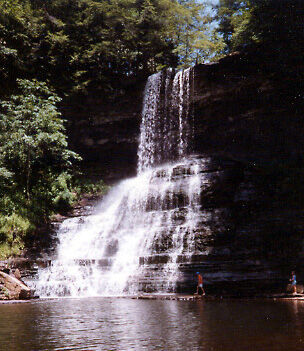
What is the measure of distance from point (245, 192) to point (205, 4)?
2546cm

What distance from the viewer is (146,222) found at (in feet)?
60.9

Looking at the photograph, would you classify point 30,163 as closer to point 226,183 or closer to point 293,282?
point 226,183

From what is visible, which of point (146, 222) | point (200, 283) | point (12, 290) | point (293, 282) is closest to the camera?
point (293, 282)

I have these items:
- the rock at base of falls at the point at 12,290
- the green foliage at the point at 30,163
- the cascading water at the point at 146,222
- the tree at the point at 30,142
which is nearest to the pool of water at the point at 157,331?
the rock at base of falls at the point at 12,290

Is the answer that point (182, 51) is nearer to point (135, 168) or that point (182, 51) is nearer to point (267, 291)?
point (135, 168)

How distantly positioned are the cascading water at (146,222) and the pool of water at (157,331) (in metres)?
6.87

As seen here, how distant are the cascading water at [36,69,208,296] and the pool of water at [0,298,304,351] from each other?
6.87m

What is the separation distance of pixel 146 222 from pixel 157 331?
12740mm

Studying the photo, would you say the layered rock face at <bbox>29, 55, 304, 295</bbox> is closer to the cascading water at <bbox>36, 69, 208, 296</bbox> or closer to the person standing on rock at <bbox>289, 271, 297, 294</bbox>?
the cascading water at <bbox>36, 69, 208, 296</bbox>

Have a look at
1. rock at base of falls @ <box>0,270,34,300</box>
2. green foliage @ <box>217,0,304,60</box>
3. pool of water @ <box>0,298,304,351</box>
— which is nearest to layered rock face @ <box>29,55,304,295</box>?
green foliage @ <box>217,0,304,60</box>

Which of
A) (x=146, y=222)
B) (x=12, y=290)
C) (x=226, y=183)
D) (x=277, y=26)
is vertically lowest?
(x=12, y=290)

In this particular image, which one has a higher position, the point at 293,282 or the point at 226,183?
the point at 226,183

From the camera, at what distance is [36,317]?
8.16 m

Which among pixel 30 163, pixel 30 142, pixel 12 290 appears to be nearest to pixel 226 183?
pixel 12 290
